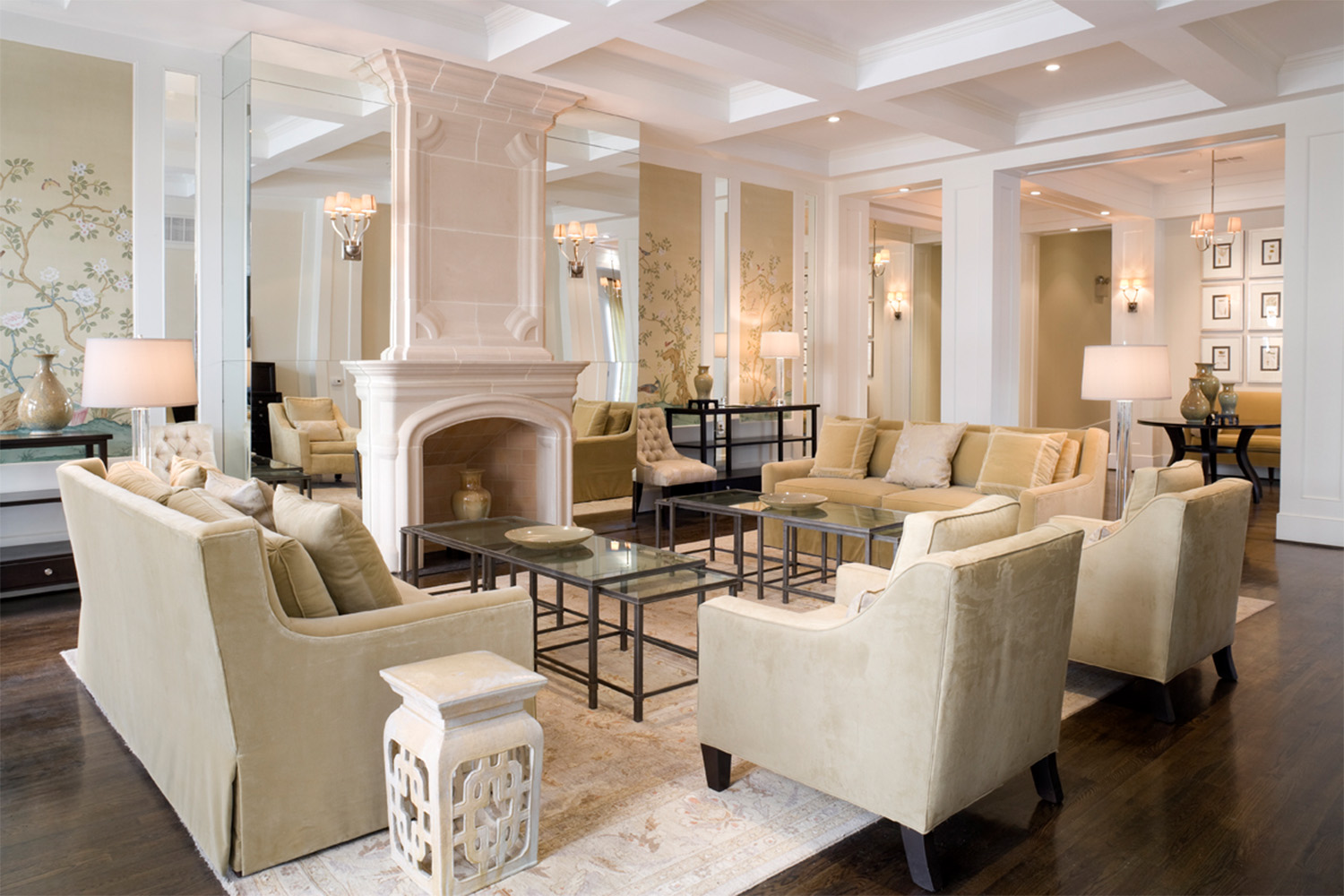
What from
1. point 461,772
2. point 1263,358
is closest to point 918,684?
point 461,772

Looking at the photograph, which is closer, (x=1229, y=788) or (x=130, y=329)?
(x=1229, y=788)

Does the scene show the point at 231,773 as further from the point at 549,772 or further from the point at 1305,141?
the point at 1305,141

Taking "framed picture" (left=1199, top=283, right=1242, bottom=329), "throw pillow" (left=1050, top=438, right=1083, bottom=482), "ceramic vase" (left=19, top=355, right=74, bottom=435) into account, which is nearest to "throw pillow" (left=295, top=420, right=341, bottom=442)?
"ceramic vase" (left=19, top=355, right=74, bottom=435)

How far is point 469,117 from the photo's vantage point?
5.64 m

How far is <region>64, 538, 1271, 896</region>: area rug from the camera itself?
2.15 m

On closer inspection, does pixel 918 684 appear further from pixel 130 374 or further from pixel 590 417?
pixel 590 417

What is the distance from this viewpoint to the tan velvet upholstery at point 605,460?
7250 millimetres

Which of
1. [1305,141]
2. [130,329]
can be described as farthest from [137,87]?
[1305,141]

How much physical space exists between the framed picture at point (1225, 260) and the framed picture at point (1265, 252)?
9 centimetres

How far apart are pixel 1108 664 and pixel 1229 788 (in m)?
0.71

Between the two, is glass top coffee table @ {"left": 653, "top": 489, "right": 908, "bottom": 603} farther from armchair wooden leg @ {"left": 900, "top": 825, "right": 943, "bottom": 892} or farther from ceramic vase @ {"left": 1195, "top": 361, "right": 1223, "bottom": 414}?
ceramic vase @ {"left": 1195, "top": 361, "right": 1223, "bottom": 414}

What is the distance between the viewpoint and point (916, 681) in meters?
2.07

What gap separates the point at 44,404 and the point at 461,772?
384 centimetres

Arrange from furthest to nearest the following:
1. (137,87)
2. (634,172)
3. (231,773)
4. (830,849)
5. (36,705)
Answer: (634,172), (137,87), (36,705), (830,849), (231,773)
